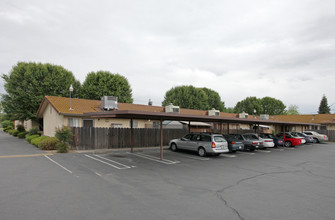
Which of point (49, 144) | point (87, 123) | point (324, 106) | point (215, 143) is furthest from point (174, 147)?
point (324, 106)

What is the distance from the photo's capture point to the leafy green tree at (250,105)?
5847 cm

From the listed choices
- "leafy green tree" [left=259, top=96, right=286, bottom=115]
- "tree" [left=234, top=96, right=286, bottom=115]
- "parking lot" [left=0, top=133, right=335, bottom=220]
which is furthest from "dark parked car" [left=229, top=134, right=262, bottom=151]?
"leafy green tree" [left=259, top=96, right=286, bottom=115]

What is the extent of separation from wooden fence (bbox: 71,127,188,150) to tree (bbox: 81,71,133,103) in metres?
14.4

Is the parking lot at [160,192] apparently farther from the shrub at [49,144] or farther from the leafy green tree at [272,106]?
the leafy green tree at [272,106]

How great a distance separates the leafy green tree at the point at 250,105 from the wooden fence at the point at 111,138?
44.0 meters

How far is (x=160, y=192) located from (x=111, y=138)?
12075 mm

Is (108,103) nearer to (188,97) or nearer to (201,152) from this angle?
(201,152)

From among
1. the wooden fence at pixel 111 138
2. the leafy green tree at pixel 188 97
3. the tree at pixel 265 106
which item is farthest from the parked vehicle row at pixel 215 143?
the tree at pixel 265 106

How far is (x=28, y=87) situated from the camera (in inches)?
982

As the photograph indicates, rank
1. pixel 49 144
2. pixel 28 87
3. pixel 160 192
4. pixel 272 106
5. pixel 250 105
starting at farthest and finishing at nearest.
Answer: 1. pixel 250 105
2. pixel 272 106
3. pixel 28 87
4. pixel 49 144
5. pixel 160 192

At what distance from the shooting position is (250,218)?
481cm

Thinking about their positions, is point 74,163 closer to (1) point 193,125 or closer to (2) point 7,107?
(1) point 193,125

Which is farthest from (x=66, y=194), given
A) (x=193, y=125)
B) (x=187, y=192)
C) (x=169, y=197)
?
(x=193, y=125)

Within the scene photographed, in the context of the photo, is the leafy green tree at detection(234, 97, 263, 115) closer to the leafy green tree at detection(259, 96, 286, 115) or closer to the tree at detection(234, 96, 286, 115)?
the tree at detection(234, 96, 286, 115)
